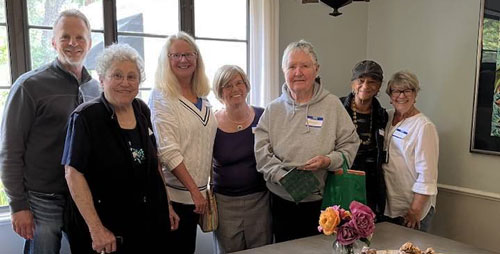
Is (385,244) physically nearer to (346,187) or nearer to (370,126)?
(346,187)

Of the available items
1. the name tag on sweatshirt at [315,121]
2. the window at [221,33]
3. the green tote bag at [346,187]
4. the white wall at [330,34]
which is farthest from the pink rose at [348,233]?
the white wall at [330,34]

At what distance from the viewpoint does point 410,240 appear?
68.9 inches

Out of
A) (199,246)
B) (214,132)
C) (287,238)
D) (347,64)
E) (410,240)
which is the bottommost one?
(199,246)

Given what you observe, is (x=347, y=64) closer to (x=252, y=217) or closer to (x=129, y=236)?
(x=252, y=217)

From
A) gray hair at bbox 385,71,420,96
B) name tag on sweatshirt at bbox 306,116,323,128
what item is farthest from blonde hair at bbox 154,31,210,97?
gray hair at bbox 385,71,420,96

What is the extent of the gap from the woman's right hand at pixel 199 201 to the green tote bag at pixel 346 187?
640mm

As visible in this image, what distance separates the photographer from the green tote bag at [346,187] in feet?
6.59

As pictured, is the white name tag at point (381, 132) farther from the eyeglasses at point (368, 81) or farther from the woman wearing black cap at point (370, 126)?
the eyeglasses at point (368, 81)

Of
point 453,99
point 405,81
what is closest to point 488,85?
point 453,99

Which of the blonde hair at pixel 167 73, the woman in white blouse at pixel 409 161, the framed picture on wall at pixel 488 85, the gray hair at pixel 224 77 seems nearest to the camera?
the blonde hair at pixel 167 73

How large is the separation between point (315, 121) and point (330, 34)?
162 cm

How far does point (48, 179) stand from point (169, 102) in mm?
667

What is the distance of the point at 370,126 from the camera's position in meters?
2.47

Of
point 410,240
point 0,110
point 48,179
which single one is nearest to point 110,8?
point 0,110
